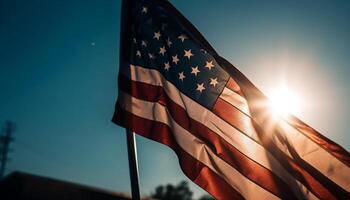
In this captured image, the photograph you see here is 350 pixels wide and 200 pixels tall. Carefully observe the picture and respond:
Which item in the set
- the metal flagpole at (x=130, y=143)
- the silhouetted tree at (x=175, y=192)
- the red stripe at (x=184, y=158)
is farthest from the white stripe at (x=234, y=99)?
the silhouetted tree at (x=175, y=192)

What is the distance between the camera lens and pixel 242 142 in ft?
17.2

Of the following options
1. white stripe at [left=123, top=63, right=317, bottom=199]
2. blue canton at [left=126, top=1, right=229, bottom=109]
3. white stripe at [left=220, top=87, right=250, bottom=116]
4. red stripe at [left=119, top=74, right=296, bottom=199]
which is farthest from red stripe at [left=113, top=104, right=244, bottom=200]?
white stripe at [left=220, top=87, right=250, bottom=116]

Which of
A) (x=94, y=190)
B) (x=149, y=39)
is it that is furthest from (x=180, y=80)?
(x=94, y=190)

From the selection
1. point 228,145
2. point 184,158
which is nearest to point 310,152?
point 228,145

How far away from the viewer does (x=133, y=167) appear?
4.34 metres

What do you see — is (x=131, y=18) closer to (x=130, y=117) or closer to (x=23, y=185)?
(x=130, y=117)

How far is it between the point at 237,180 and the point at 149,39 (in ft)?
8.67

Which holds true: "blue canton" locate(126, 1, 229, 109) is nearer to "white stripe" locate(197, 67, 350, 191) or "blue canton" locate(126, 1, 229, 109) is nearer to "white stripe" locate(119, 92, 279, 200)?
"white stripe" locate(119, 92, 279, 200)

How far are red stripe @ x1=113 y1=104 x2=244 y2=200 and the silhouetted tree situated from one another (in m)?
104

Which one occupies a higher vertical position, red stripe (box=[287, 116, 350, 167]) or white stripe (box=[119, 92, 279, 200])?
red stripe (box=[287, 116, 350, 167])

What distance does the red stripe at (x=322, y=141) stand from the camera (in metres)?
4.86

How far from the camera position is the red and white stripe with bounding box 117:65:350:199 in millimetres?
4855

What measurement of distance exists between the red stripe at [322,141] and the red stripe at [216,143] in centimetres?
74

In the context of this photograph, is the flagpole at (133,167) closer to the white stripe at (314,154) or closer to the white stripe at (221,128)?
the white stripe at (221,128)
